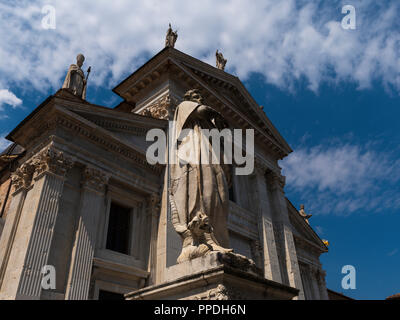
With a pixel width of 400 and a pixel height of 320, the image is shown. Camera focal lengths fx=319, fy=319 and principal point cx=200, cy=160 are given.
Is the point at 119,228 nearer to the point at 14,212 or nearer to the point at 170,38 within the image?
the point at 14,212

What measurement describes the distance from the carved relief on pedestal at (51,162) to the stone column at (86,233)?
856 mm

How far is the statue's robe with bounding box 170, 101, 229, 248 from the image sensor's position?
422 cm

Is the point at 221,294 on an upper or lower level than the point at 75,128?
lower

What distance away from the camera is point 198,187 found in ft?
14.2

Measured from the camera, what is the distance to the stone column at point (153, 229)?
1191 centimetres

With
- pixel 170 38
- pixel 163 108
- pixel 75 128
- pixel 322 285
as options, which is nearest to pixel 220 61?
pixel 170 38

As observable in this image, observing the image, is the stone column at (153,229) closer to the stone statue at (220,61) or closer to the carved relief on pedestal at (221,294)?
the carved relief on pedestal at (221,294)

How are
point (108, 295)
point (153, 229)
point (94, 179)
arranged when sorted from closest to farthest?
point (108, 295) → point (94, 179) → point (153, 229)

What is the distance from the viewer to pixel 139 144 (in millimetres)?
13664

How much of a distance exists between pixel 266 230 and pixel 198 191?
48.0 ft

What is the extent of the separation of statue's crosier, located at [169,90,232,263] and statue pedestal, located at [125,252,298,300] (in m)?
0.21

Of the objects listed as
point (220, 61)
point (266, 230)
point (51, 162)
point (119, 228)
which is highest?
point (220, 61)

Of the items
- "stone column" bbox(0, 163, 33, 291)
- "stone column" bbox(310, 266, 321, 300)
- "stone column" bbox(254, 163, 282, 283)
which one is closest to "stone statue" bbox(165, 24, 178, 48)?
"stone column" bbox(254, 163, 282, 283)
